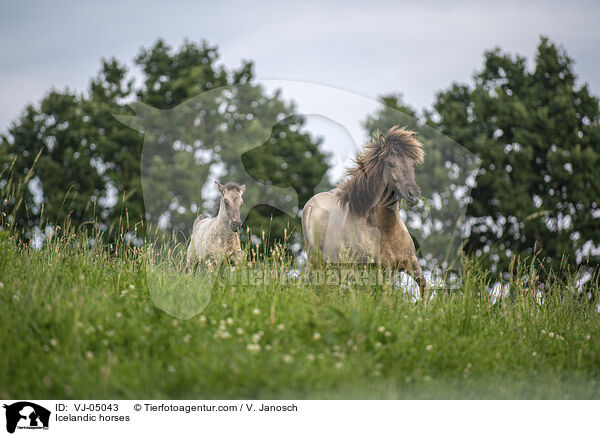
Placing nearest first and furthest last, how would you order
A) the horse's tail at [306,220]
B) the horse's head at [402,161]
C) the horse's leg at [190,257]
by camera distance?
the horse's head at [402,161], the horse's leg at [190,257], the horse's tail at [306,220]

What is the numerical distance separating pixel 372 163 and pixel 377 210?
2.05 feet

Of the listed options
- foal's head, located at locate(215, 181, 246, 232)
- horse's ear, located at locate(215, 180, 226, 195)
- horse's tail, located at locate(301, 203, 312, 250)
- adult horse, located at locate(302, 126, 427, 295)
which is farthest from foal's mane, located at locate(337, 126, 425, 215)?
horse's ear, located at locate(215, 180, 226, 195)

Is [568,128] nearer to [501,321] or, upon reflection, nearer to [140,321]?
[501,321]

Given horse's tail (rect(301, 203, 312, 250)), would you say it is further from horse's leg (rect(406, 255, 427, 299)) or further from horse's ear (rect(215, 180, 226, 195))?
horse's leg (rect(406, 255, 427, 299))

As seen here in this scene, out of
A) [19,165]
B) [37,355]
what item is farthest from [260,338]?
[19,165]

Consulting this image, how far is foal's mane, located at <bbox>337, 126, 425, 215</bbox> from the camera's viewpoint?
5.97 meters

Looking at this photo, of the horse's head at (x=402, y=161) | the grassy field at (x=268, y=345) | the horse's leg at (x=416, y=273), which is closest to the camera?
the grassy field at (x=268, y=345)

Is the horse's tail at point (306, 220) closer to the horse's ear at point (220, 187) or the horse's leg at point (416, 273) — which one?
the horse's ear at point (220, 187)

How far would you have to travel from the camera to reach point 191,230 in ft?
25.8

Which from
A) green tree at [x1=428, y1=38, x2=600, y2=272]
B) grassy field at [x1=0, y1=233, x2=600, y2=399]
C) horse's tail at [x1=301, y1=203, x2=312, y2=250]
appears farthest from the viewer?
green tree at [x1=428, y1=38, x2=600, y2=272]

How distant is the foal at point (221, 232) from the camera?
21.6ft

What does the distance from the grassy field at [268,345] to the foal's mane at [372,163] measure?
1261 millimetres

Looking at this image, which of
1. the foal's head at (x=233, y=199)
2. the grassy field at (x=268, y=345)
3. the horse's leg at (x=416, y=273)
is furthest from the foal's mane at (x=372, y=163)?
the foal's head at (x=233, y=199)

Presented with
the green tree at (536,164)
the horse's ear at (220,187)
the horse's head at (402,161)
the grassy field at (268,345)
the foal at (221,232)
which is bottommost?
the grassy field at (268,345)
